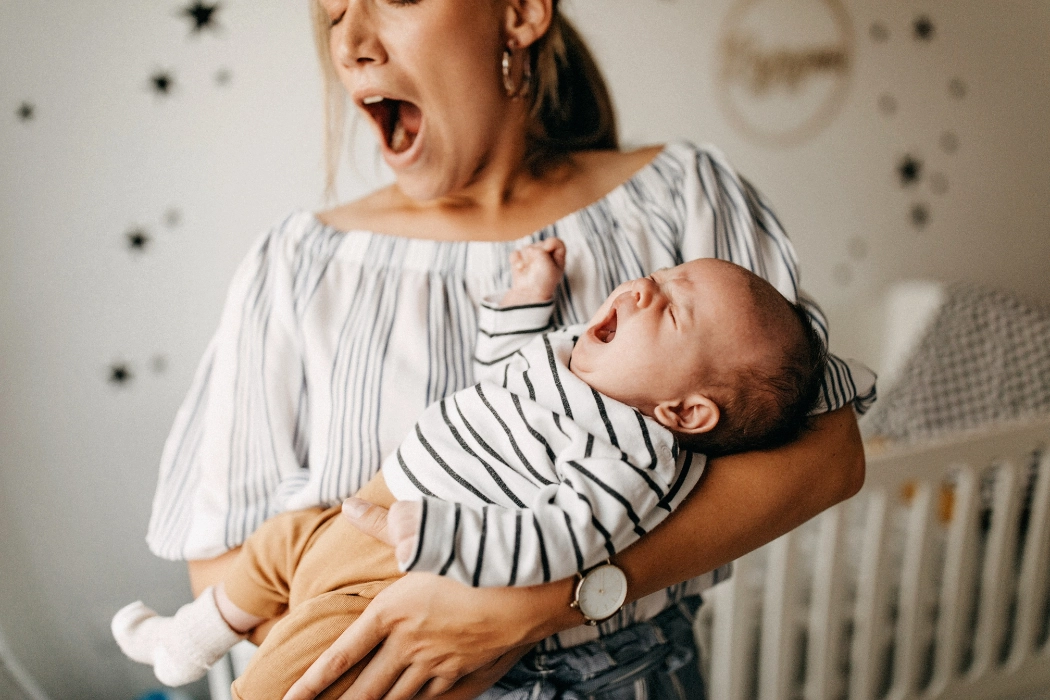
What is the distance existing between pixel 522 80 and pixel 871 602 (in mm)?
1357

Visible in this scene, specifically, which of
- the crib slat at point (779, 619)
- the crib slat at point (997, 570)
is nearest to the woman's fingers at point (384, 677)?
the crib slat at point (779, 619)

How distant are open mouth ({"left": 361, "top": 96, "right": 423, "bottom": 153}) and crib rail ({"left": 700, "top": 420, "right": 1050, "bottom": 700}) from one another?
101 centimetres

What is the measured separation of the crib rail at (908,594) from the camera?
1497 millimetres

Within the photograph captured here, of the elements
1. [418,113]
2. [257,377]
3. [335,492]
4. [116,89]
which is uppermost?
[116,89]

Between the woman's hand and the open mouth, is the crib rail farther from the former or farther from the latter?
the open mouth

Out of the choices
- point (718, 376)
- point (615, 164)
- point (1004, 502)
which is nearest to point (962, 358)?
point (1004, 502)

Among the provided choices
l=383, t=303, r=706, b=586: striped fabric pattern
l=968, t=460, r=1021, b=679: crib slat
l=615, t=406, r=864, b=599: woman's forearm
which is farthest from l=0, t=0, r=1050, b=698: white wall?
l=968, t=460, r=1021, b=679: crib slat

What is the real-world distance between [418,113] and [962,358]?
5.96 feet

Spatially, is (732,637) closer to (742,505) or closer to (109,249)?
(742,505)

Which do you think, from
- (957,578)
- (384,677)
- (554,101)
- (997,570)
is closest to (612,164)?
(554,101)

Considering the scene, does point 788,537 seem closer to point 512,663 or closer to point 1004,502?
point 1004,502

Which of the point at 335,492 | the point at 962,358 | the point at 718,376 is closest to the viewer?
the point at 718,376

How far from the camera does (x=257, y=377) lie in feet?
2.86

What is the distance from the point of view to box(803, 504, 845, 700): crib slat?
1489mm
